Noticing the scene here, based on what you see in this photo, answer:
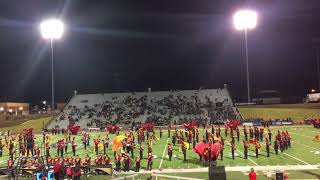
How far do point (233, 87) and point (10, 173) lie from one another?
5976cm

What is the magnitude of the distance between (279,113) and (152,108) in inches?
741

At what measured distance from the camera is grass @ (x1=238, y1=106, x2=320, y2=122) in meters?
54.5

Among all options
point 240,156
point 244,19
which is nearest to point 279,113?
point 244,19

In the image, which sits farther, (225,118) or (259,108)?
(259,108)

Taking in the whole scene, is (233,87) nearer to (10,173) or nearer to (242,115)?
(242,115)

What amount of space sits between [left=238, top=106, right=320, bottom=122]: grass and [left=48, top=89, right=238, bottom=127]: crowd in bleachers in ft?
8.23

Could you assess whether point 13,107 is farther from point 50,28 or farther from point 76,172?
point 76,172

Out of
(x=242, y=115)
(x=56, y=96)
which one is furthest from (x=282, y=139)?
(x=56, y=96)

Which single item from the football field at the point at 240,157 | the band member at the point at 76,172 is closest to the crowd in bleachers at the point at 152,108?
the football field at the point at 240,157

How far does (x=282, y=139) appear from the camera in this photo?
27938 millimetres

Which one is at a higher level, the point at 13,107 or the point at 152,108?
the point at 13,107

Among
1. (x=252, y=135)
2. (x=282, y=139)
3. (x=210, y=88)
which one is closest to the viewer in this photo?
(x=282, y=139)

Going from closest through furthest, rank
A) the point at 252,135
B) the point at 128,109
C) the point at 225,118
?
the point at 252,135 → the point at 225,118 → the point at 128,109

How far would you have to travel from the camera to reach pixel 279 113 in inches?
2233
